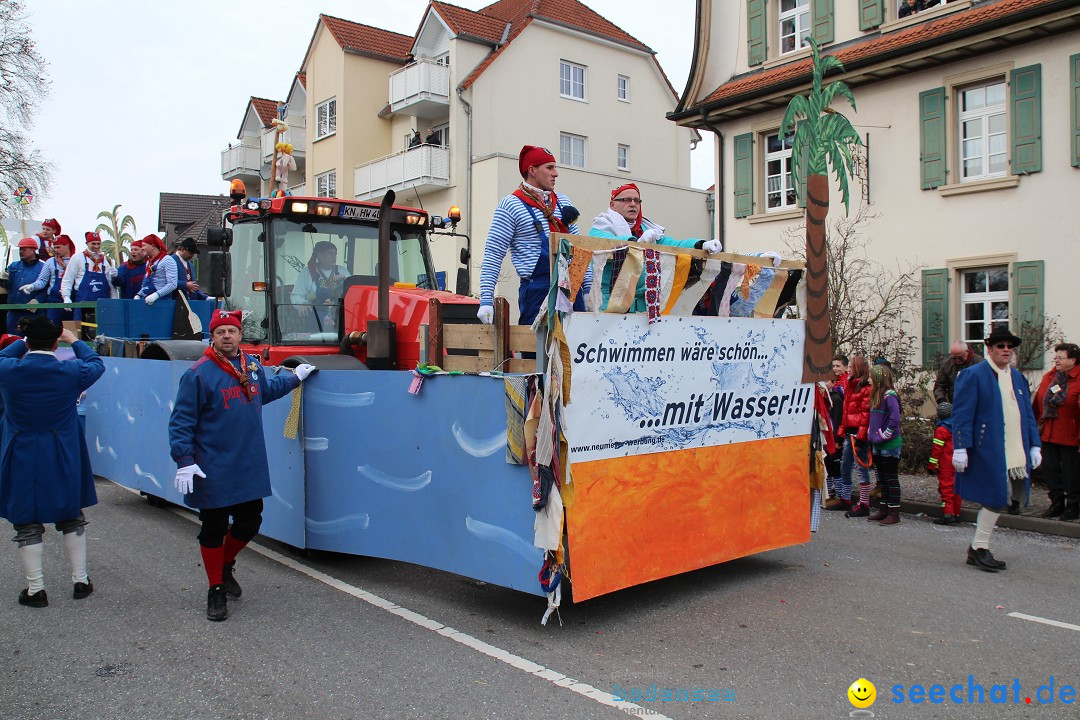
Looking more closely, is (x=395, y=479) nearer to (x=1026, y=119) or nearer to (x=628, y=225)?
Result: (x=628, y=225)

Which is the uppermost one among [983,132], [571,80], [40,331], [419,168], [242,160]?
[571,80]

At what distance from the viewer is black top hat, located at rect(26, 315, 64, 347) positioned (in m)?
5.92

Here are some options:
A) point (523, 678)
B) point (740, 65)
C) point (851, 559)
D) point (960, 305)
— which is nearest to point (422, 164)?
point (740, 65)

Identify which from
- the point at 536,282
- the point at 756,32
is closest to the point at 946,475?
the point at 536,282

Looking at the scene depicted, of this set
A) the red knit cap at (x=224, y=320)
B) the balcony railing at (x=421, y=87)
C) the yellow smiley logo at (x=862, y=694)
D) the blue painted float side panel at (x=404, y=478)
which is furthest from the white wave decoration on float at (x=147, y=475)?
the balcony railing at (x=421, y=87)

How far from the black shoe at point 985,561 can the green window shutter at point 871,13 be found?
12.1m

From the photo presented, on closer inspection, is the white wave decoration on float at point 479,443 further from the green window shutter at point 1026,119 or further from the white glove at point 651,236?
the green window shutter at point 1026,119

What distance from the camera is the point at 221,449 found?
5.59m

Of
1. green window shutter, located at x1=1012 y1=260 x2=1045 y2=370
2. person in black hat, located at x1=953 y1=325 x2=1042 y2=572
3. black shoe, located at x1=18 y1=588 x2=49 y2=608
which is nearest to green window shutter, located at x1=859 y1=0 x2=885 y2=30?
green window shutter, located at x1=1012 y1=260 x2=1045 y2=370

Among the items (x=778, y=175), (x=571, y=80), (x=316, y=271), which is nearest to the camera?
(x=316, y=271)

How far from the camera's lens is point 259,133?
44219 mm

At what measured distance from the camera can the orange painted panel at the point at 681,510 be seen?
5184 mm

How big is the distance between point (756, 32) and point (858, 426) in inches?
453

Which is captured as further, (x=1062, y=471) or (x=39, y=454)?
(x=1062, y=471)
